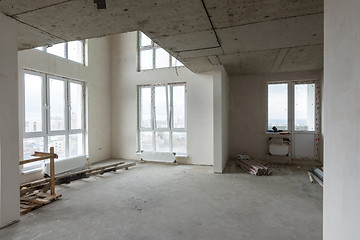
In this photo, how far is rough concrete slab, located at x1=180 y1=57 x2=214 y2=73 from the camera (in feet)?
15.2

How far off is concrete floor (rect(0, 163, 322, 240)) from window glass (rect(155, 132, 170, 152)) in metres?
1.88

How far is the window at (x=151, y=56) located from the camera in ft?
21.3

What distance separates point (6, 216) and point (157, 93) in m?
4.85

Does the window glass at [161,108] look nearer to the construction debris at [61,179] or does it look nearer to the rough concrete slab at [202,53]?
the construction debris at [61,179]

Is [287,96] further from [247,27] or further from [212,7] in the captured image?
[212,7]

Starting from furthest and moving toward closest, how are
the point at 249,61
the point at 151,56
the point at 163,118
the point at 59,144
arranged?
the point at 151,56 → the point at 163,118 → the point at 59,144 → the point at 249,61

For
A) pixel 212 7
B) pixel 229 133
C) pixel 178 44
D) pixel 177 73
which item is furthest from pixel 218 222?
pixel 177 73

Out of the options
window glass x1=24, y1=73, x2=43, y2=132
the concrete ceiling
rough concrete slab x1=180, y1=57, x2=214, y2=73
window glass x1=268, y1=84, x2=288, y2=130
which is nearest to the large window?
window glass x1=24, y1=73, x2=43, y2=132

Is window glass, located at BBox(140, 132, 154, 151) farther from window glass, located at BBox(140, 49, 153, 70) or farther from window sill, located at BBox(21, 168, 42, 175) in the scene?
window sill, located at BBox(21, 168, 42, 175)

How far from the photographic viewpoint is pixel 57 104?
5301 mm

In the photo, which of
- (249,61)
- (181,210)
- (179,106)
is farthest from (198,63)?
(181,210)

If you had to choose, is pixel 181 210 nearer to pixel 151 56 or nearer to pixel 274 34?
pixel 274 34

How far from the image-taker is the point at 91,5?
227cm

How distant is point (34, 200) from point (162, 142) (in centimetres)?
384
